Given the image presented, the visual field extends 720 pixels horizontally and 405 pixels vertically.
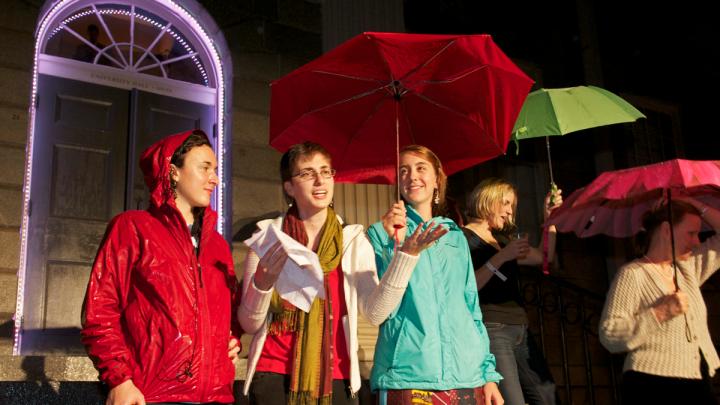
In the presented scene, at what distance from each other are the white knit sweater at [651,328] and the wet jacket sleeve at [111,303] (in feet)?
7.93

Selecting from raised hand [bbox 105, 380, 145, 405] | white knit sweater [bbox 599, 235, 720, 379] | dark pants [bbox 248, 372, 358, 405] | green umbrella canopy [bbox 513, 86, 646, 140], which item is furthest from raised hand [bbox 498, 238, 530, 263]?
raised hand [bbox 105, 380, 145, 405]

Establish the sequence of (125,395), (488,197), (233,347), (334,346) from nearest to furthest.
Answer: (125,395) < (233,347) < (334,346) < (488,197)

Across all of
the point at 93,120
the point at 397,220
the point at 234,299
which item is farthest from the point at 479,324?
the point at 93,120

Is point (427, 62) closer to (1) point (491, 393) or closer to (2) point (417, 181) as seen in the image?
(2) point (417, 181)

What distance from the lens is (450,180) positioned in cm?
802

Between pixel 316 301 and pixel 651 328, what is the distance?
183cm

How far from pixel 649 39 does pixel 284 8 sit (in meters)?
5.61

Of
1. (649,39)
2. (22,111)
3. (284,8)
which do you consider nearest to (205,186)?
(22,111)

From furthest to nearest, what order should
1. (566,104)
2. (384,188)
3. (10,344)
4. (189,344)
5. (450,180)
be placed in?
(450,180) < (384,188) < (10,344) < (566,104) < (189,344)

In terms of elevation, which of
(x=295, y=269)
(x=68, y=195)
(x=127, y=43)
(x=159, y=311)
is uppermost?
(x=127, y=43)

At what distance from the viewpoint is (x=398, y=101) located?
10.8ft

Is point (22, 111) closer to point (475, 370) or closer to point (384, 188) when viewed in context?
point (384, 188)

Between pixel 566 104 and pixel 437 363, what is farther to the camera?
pixel 566 104

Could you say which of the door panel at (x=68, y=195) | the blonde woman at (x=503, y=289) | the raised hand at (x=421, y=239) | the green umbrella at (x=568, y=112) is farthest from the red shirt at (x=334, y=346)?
the door panel at (x=68, y=195)
